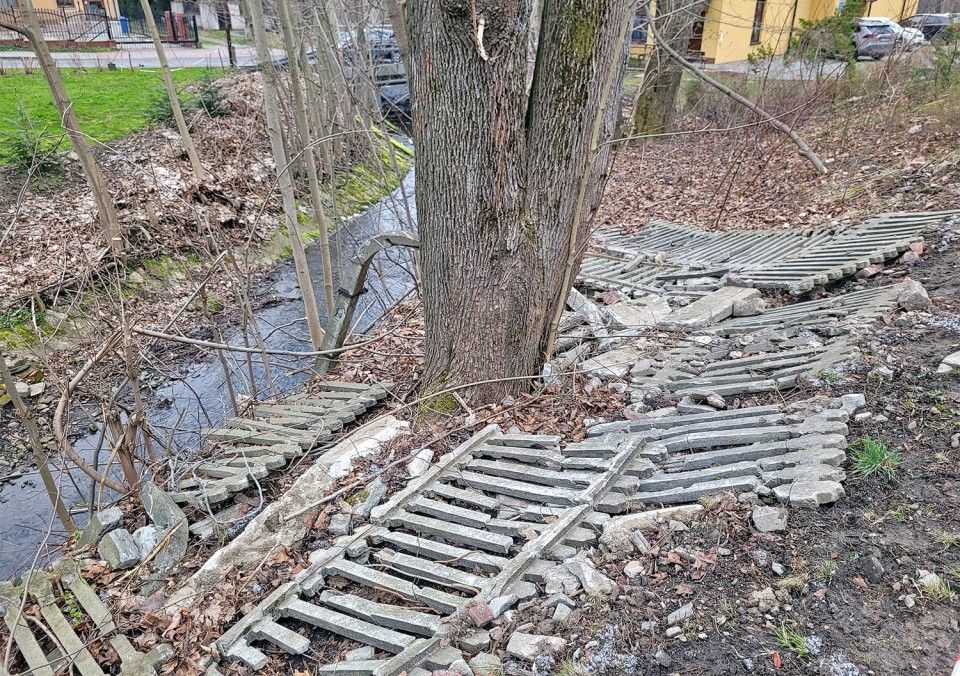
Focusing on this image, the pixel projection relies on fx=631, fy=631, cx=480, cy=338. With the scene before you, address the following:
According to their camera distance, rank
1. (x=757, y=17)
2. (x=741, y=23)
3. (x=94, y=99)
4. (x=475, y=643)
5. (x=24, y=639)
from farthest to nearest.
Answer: (x=757, y=17) → (x=741, y=23) → (x=94, y=99) → (x=24, y=639) → (x=475, y=643)

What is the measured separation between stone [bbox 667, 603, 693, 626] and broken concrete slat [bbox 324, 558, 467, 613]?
90 centimetres

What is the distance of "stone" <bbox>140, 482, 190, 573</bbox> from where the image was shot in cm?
381

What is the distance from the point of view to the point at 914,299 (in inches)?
188

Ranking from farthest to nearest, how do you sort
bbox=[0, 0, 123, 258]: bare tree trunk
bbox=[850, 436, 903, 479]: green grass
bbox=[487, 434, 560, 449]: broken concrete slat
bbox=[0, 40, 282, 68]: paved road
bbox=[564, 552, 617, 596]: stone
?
bbox=[0, 40, 282, 68]: paved road
bbox=[0, 0, 123, 258]: bare tree trunk
bbox=[487, 434, 560, 449]: broken concrete slat
bbox=[850, 436, 903, 479]: green grass
bbox=[564, 552, 617, 596]: stone

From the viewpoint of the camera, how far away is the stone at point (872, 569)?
8.36 feet

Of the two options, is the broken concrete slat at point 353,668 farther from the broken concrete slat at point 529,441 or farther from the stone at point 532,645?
the broken concrete slat at point 529,441

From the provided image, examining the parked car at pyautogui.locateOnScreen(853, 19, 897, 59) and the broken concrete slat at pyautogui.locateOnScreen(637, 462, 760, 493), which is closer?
the broken concrete slat at pyautogui.locateOnScreen(637, 462, 760, 493)

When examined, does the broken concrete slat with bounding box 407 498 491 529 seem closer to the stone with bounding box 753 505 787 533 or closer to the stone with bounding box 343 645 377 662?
the stone with bounding box 343 645 377 662

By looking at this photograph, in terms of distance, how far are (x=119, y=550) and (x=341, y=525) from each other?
1.37 meters

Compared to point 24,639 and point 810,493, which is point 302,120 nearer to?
point 24,639

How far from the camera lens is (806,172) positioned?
396 inches

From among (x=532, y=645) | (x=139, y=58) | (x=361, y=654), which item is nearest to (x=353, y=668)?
(x=361, y=654)

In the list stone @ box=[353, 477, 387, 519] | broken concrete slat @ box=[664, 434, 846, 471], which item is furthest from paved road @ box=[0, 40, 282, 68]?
broken concrete slat @ box=[664, 434, 846, 471]

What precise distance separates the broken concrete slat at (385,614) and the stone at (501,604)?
25cm
